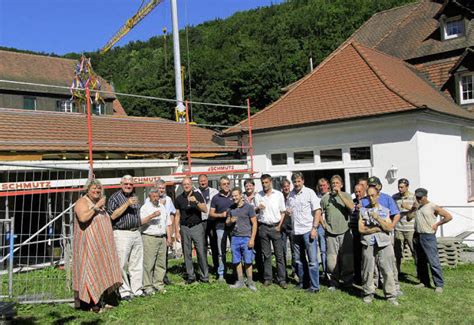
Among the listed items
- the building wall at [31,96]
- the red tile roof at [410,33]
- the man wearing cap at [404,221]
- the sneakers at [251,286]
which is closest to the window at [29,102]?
the building wall at [31,96]

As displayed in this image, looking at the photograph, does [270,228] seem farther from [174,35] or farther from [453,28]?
[174,35]

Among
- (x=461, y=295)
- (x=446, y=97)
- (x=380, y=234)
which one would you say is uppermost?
(x=446, y=97)

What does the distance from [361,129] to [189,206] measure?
5758 millimetres

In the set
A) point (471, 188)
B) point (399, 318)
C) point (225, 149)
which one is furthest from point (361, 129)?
point (399, 318)

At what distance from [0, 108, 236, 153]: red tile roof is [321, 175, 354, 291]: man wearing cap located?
5768mm

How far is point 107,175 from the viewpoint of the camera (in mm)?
12141

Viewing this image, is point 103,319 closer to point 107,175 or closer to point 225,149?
point 107,175

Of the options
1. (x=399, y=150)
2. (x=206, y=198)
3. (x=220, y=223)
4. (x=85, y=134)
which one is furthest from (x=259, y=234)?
(x=85, y=134)

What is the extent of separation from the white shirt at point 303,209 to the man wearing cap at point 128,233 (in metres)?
2.38

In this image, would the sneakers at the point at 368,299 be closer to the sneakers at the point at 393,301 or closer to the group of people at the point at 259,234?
the group of people at the point at 259,234

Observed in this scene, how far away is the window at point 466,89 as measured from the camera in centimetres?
1376

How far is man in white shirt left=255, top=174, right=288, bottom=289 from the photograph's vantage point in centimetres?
662

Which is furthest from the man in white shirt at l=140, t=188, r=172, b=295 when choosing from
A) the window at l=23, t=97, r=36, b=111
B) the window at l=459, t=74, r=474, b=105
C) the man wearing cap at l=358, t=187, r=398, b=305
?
the window at l=23, t=97, r=36, b=111

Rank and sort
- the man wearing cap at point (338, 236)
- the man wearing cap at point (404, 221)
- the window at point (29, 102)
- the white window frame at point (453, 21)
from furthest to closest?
the window at point (29, 102) → the white window frame at point (453, 21) → the man wearing cap at point (404, 221) → the man wearing cap at point (338, 236)
